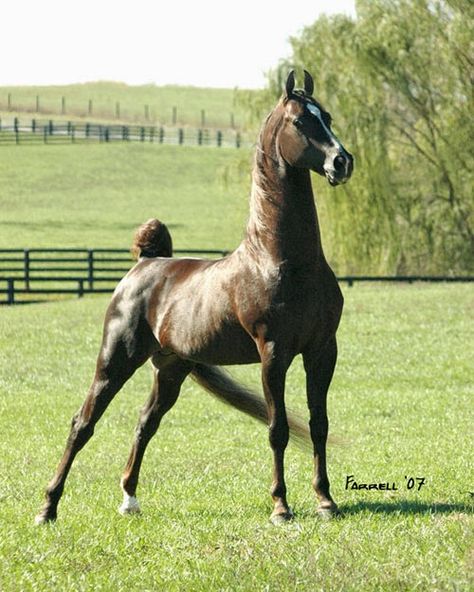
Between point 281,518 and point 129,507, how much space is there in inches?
51.1

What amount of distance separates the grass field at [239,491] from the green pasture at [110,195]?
25326mm

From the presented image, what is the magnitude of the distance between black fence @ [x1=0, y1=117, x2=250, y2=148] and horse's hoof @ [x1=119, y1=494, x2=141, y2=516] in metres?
65.9

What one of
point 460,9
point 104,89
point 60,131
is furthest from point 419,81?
point 104,89

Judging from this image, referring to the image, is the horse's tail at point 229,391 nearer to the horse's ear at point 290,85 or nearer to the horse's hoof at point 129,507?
the horse's hoof at point 129,507

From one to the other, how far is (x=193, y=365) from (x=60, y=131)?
70.7m

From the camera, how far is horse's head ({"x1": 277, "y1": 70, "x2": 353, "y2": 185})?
250 inches

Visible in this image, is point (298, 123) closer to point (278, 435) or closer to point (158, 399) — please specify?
point (278, 435)

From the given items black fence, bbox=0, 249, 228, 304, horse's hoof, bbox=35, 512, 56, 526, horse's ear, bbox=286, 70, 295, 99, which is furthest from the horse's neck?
black fence, bbox=0, 249, 228, 304

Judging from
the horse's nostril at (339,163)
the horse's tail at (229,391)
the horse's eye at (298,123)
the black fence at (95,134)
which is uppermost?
the horse's eye at (298,123)

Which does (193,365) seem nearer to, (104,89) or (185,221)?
(185,221)

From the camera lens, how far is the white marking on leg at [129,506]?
7.66 m

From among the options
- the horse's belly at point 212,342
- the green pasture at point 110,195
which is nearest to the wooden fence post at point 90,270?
the green pasture at point 110,195

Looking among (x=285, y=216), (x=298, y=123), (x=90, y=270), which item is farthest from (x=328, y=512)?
(x=90, y=270)

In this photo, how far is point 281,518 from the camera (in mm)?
6801
